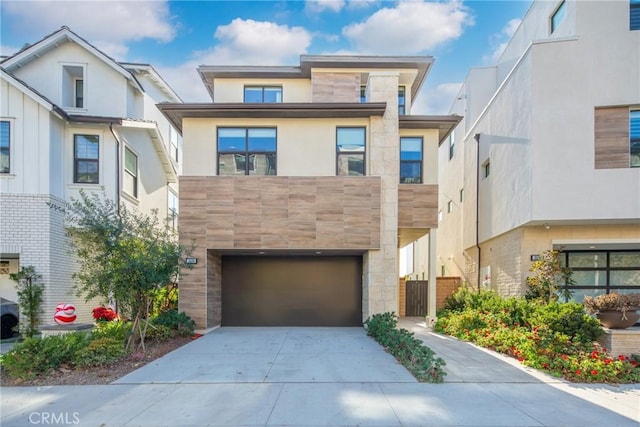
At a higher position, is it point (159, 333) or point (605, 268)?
point (605, 268)

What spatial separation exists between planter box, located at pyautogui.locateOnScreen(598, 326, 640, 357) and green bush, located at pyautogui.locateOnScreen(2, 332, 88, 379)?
34.3 feet

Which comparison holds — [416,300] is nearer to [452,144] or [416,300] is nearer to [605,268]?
[605,268]

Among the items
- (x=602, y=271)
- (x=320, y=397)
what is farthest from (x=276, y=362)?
(x=602, y=271)

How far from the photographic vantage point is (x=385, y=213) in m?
11.3

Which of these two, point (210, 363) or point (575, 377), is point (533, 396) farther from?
point (210, 363)

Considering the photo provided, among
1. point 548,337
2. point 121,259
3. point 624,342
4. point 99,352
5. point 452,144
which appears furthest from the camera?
point 452,144

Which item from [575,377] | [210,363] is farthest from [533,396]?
[210,363]

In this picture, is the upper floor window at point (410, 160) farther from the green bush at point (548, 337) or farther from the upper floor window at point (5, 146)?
the upper floor window at point (5, 146)

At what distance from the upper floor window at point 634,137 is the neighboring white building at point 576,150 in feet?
0.08

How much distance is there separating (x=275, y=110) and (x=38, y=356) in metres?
8.17

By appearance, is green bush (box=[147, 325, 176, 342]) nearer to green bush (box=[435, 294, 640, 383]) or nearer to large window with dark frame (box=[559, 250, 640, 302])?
green bush (box=[435, 294, 640, 383])

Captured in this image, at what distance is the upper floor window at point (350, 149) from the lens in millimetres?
11547

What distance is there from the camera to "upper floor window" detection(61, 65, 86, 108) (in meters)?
12.4

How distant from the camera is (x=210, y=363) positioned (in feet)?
24.3
